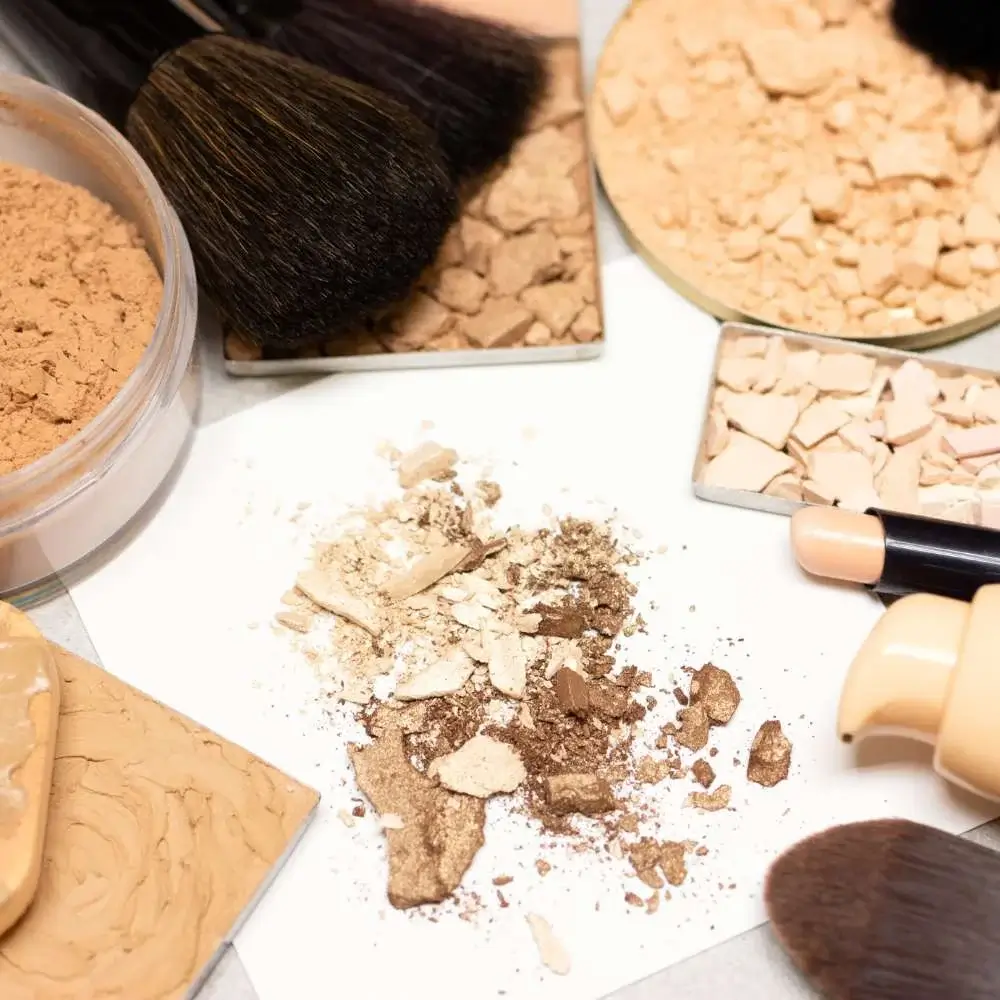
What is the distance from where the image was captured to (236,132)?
0.81 metres

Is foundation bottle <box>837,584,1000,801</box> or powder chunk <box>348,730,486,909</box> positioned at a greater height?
foundation bottle <box>837,584,1000,801</box>

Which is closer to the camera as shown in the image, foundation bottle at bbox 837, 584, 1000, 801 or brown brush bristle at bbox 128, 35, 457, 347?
foundation bottle at bbox 837, 584, 1000, 801

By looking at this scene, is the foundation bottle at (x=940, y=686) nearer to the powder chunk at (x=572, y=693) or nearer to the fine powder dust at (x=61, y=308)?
the powder chunk at (x=572, y=693)

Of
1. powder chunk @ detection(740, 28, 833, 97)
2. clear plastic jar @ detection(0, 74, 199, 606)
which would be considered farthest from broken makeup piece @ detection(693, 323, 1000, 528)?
clear plastic jar @ detection(0, 74, 199, 606)

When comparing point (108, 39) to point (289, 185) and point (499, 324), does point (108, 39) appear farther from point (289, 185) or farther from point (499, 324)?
point (499, 324)

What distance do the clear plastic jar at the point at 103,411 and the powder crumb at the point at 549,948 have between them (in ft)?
1.21

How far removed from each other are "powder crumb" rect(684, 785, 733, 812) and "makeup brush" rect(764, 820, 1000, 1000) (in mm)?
49

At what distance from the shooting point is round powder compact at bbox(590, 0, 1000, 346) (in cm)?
88

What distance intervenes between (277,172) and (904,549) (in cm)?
46

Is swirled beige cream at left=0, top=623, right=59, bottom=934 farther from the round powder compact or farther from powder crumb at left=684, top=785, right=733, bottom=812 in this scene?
the round powder compact

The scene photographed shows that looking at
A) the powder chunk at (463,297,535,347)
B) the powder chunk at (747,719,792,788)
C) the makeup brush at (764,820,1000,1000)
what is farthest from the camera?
the powder chunk at (463,297,535,347)

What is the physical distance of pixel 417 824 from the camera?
745mm

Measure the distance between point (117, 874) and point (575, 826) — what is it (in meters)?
0.27

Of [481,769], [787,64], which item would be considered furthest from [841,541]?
[787,64]
